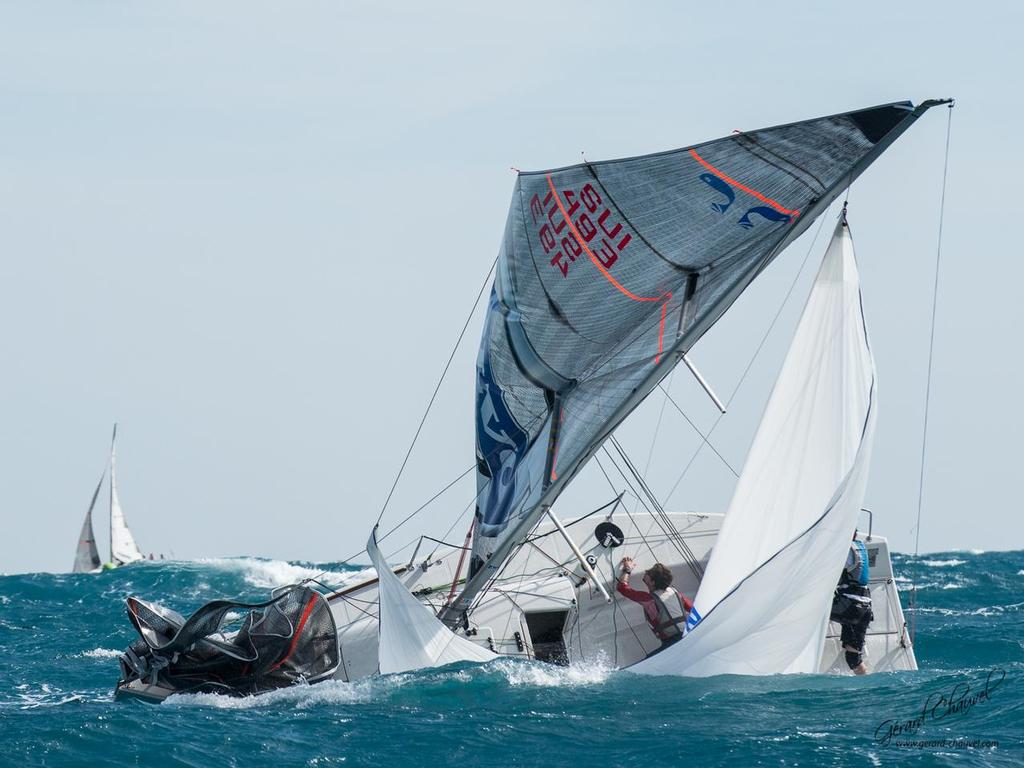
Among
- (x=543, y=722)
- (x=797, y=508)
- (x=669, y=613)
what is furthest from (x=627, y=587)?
(x=543, y=722)

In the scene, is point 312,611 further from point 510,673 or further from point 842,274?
point 842,274

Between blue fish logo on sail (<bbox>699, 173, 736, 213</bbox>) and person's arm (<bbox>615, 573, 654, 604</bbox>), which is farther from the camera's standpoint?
person's arm (<bbox>615, 573, 654, 604</bbox>)

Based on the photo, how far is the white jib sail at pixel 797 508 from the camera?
41.8ft

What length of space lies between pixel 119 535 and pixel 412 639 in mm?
48719

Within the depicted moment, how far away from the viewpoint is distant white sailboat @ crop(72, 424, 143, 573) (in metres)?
55.9

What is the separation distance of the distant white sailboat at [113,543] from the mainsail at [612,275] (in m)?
43.7

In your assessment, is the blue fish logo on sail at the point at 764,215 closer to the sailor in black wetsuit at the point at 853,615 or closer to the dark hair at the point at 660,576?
the sailor in black wetsuit at the point at 853,615

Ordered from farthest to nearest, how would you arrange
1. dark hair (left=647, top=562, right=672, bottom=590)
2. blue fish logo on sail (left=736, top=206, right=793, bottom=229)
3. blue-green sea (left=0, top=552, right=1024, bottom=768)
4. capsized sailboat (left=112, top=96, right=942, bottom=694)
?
dark hair (left=647, top=562, right=672, bottom=590) → blue fish logo on sail (left=736, top=206, right=793, bottom=229) → capsized sailboat (left=112, top=96, right=942, bottom=694) → blue-green sea (left=0, top=552, right=1024, bottom=768)

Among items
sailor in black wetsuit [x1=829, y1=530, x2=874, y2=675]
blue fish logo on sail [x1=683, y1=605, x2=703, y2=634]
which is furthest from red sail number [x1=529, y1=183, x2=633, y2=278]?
sailor in black wetsuit [x1=829, y1=530, x2=874, y2=675]

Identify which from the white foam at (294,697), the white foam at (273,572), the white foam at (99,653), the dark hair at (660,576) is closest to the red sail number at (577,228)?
the dark hair at (660,576)

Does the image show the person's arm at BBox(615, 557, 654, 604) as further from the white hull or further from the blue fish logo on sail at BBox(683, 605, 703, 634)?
the blue fish logo on sail at BBox(683, 605, 703, 634)

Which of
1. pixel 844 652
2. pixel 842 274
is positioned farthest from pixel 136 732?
pixel 842 274

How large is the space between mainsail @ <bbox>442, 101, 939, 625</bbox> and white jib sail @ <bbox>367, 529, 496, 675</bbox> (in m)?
1.15

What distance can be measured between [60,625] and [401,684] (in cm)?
1243
